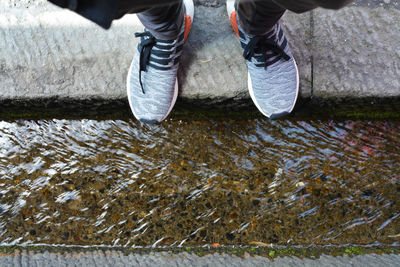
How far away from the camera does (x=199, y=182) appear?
1.58 metres

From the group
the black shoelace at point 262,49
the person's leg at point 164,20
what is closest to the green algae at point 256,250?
the black shoelace at point 262,49

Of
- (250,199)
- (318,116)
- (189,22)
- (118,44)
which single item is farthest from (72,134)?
(318,116)

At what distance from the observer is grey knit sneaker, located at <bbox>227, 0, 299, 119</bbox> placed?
1355mm

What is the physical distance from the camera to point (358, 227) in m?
1.54

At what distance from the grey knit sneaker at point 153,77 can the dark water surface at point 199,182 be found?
0.21m

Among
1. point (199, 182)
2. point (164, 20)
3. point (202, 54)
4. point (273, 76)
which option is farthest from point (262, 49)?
point (199, 182)

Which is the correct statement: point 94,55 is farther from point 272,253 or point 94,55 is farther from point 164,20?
point 272,253

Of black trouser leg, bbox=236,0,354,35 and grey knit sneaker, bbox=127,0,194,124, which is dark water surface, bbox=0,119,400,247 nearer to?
grey knit sneaker, bbox=127,0,194,124

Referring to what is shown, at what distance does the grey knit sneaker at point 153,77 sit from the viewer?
4.44ft

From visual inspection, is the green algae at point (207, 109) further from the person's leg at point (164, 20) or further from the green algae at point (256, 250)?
the green algae at point (256, 250)

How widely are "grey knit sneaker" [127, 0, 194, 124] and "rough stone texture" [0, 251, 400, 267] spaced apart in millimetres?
608

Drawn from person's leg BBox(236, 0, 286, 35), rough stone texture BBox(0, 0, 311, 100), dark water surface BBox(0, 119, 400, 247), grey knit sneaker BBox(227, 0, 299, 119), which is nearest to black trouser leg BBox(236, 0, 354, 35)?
person's leg BBox(236, 0, 286, 35)

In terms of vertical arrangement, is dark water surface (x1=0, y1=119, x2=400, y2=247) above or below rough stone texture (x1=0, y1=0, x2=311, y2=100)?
below

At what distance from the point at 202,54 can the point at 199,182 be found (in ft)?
1.92
